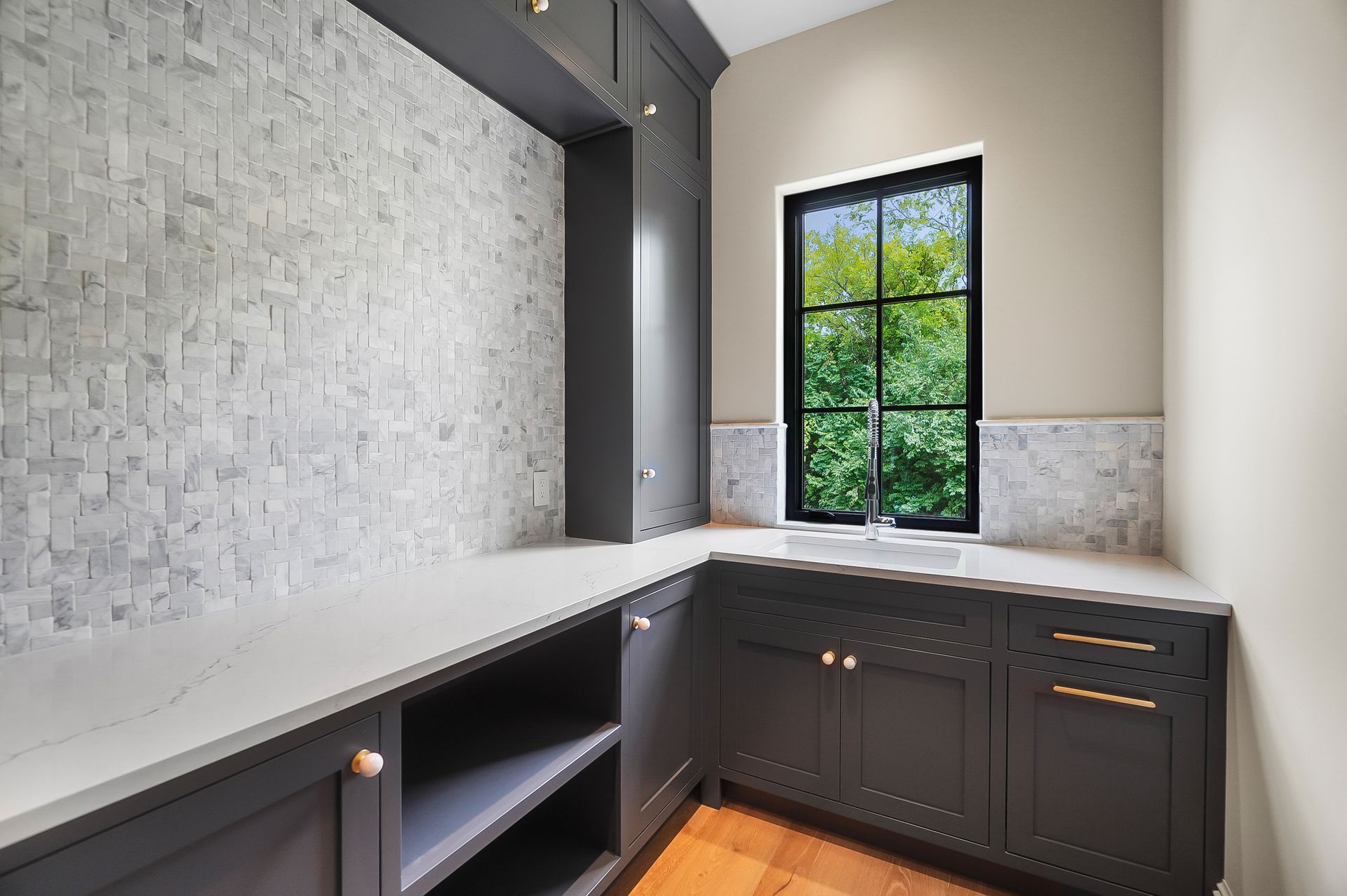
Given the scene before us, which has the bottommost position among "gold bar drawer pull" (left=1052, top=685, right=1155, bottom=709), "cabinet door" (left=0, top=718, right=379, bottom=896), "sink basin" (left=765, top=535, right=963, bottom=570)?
"gold bar drawer pull" (left=1052, top=685, right=1155, bottom=709)

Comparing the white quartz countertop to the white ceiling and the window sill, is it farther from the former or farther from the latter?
the white ceiling

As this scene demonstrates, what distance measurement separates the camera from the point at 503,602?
130cm

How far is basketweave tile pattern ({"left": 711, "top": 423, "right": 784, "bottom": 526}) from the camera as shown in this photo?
2482mm

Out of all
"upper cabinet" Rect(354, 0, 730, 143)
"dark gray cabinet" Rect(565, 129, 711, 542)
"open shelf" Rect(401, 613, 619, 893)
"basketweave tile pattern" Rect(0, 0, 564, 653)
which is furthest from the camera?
"dark gray cabinet" Rect(565, 129, 711, 542)

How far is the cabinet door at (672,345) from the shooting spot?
6.98 feet

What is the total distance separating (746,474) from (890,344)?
31.0 inches

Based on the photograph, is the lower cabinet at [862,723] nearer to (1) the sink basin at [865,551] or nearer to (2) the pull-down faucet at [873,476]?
(1) the sink basin at [865,551]

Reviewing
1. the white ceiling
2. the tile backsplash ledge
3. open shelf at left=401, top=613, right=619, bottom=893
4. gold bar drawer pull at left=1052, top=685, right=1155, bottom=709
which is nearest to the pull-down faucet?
the tile backsplash ledge

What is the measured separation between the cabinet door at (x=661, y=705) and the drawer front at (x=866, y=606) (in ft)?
0.60

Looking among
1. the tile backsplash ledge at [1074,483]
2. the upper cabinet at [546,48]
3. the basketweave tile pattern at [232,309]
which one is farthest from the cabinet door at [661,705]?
the upper cabinet at [546,48]

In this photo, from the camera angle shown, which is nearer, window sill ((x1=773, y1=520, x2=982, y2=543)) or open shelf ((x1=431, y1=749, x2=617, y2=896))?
open shelf ((x1=431, y1=749, x2=617, y2=896))

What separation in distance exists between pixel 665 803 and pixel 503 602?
2.81 feet

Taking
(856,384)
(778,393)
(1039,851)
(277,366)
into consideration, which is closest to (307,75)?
(277,366)

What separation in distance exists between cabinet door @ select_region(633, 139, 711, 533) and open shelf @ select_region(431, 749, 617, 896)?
2.75 ft
